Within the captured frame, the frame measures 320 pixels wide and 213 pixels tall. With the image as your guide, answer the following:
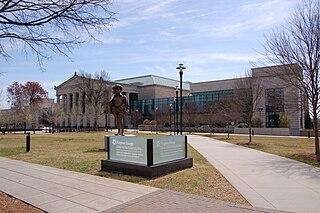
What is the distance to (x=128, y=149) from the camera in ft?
35.7

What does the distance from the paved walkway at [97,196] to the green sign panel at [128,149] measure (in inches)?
55.5

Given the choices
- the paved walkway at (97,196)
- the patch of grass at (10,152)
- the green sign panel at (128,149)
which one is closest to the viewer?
the paved walkway at (97,196)

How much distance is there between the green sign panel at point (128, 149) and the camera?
10312 mm

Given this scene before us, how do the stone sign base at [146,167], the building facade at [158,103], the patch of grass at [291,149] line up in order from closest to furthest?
the stone sign base at [146,167] → the patch of grass at [291,149] → the building facade at [158,103]

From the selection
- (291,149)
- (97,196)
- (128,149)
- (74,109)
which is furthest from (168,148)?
(74,109)

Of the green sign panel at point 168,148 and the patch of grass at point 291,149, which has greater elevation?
the green sign panel at point 168,148

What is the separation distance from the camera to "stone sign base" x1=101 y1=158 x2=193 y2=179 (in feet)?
32.1

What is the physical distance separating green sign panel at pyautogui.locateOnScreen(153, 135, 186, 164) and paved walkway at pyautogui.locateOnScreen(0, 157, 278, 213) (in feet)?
6.02

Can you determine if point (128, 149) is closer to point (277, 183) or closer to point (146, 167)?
point (146, 167)

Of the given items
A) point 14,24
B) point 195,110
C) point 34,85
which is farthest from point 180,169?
point 34,85

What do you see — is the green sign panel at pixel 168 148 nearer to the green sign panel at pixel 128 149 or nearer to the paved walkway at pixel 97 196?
the green sign panel at pixel 128 149

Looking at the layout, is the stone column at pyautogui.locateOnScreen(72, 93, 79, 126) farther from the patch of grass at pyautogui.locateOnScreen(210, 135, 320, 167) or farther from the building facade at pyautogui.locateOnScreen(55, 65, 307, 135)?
the patch of grass at pyautogui.locateOnScreen(210, 135, 320, 167)

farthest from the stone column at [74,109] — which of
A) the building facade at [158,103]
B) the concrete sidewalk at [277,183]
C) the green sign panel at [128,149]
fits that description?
the concrete sidewalk at [277,183]

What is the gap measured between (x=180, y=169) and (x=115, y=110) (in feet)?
26.4
